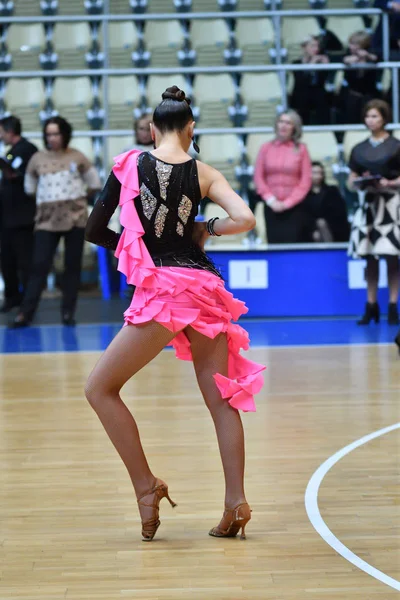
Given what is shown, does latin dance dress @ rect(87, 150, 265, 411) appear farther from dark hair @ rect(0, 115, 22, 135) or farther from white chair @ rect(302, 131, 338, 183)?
white chair @ rect(302, 131, 338, 183)

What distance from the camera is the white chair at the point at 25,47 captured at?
12.7 metres

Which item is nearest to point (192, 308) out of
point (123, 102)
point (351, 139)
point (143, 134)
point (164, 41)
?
point (143, 134)

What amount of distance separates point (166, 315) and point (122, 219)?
0.37m

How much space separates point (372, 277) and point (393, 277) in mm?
210

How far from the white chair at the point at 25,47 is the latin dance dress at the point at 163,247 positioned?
9369 mm

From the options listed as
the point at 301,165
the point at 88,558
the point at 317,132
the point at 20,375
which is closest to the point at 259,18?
the point at 317,132

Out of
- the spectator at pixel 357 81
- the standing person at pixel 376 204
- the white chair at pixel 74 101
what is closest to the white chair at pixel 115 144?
the white chair at pixel 74 101

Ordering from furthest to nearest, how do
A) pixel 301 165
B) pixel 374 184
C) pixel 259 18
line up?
pixel 259 18, pixel 301 165, pixel 374 184

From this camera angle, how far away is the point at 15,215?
33.8 feet

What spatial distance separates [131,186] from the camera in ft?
12.2

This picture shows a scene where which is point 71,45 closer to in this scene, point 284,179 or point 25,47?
point 25,47

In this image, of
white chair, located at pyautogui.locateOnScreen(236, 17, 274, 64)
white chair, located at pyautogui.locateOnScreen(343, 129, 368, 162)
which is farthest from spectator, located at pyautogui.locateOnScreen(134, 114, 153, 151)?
white chair, located at pyautogui.locateOnScreen(236, 17, 274, 64)

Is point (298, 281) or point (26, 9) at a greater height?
point (26, 9)

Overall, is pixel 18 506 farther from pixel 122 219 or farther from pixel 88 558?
pixel 122 219
